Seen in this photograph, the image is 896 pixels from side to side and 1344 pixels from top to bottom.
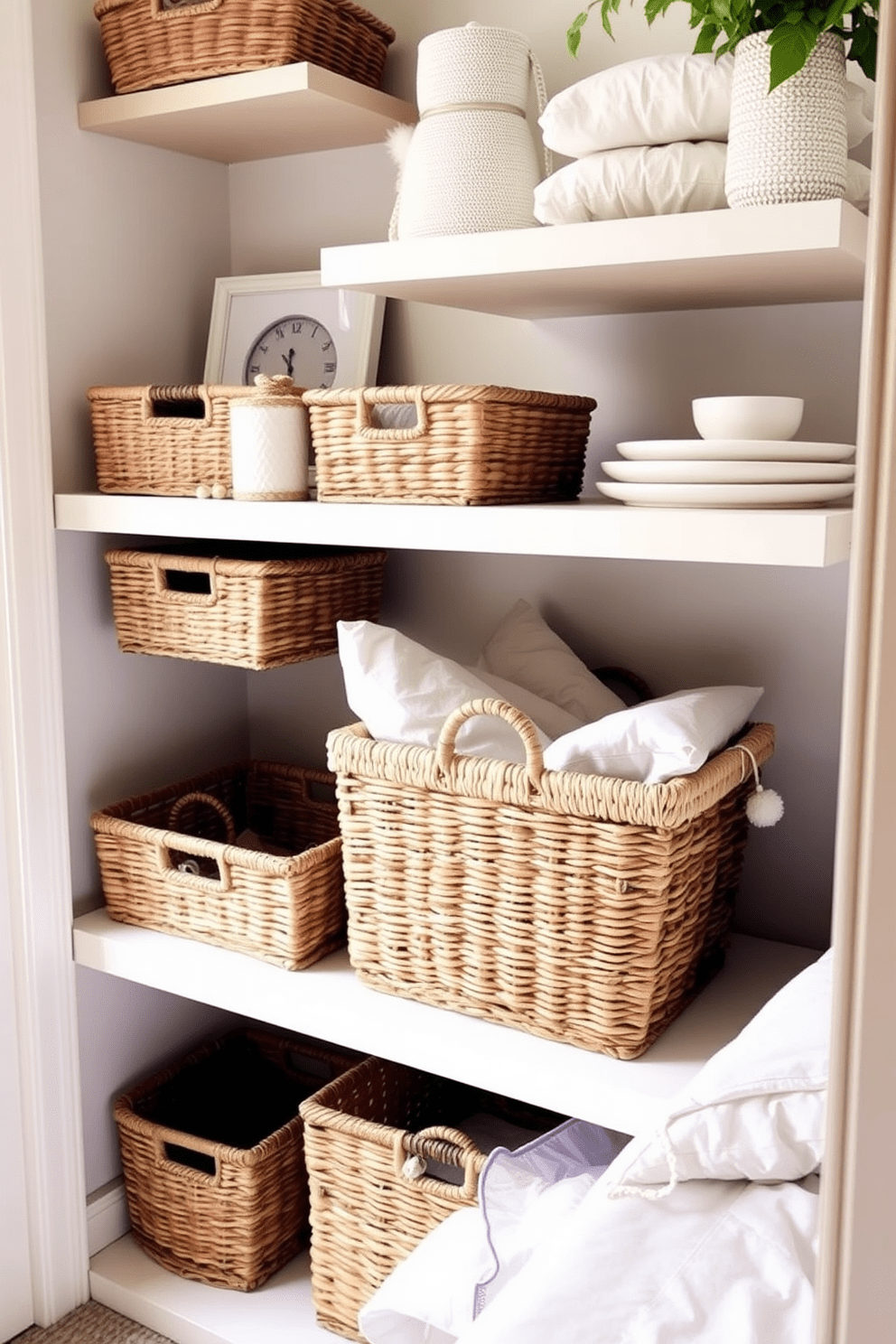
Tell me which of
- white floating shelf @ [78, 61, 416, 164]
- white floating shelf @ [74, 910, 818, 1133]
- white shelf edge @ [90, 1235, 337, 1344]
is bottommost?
white shelf edge @ [90, 1235, 337, 1344]

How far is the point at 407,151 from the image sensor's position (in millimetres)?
1486

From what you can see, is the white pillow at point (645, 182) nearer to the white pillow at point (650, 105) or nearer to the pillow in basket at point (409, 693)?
the white pillow at point (650, 105)

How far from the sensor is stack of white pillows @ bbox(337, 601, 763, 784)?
52.7 inches

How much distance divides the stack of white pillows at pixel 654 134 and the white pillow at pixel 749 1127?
0.82 m

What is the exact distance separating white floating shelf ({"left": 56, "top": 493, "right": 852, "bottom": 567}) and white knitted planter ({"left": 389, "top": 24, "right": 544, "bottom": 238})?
327 millimetres

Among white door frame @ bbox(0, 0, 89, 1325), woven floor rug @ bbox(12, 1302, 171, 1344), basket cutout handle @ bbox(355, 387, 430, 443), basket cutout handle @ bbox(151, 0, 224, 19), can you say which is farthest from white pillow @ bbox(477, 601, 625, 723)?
woven floor rug @ bbox(12, 1302, 171, 1344)

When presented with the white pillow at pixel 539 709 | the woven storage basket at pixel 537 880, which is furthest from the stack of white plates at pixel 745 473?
the white pillow at pixel 539 709

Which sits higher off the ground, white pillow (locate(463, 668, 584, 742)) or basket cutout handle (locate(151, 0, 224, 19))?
basket cutout handle (locate(151, 0, 224, 19))

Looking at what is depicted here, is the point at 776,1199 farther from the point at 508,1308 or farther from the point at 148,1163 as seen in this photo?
the point at 148,1163

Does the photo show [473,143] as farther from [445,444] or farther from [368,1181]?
[368,1181]

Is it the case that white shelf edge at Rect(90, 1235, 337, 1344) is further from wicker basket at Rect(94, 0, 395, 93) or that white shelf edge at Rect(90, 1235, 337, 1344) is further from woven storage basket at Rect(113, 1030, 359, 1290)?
wicker basket at Rect(94, 0, 395, 93)

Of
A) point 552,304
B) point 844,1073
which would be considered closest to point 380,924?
point 552,304

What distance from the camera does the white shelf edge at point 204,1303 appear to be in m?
1.73

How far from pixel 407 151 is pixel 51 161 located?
53 cm
